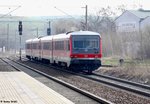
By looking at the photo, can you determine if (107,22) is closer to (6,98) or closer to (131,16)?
(131,16)

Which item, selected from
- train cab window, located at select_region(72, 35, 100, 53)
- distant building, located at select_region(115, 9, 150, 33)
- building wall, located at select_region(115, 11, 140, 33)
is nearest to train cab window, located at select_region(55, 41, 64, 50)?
train cab window, located at select_region(72, 35, 100, 53)

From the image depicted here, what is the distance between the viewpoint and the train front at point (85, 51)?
3375 centimetres

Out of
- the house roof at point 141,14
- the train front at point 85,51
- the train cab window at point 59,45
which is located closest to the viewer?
the train front at point 85,51

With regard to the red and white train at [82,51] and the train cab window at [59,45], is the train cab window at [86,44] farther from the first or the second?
the train cab window at [59,45]

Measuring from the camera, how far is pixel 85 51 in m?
34.0

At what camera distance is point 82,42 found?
34375mm

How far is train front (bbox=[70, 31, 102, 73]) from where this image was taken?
33.8 meters

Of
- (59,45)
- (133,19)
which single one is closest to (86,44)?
(59,45)

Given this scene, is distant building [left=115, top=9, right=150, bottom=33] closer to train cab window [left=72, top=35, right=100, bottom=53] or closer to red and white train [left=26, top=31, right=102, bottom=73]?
red and white train [left=26, top=31, right=102, bottom=73]

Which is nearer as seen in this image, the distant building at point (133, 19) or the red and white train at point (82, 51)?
the red and white train at point (82, 51)

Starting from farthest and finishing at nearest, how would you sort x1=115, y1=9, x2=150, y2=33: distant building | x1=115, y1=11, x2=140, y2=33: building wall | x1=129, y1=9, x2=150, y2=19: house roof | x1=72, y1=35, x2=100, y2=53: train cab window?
x1=115, y1=11, x2=140, y2=33: building wall < x1=129, y1=9, x2=150, y2=19: house roof < x1=115, y1=9, x2=150, y2=33: distant building < x1=72, y1=35, x2=100, y2=53: train cab window

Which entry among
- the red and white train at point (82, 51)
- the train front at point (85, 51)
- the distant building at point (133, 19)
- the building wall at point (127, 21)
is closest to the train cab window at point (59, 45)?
the red and white train at point (82, 51)

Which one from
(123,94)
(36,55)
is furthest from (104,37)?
(123,94)

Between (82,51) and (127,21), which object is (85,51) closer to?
(82,51)
